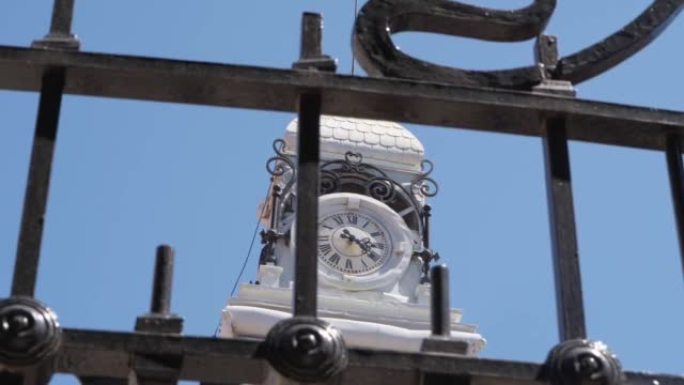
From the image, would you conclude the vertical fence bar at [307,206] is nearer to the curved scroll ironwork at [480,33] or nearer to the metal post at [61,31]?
the curved scroll ironwork at [480,33]

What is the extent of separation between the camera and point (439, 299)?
237 inches

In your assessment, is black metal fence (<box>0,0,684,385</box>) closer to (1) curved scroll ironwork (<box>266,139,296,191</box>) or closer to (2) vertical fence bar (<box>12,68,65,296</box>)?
(2) vertical fence bar (<box>12,68,65,296</box>)

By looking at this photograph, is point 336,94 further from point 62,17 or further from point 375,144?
point 375,144

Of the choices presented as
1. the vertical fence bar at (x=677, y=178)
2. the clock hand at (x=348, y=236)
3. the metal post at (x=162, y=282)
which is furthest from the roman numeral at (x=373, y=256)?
the metal post at (x=162, y=282)

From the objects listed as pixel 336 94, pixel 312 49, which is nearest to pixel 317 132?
pixel 336 94

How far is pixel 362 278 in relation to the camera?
30156 mm

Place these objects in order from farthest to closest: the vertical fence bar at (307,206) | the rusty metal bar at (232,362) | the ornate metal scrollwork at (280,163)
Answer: the ornate metal scrollwork at (280,163) → the vertical fence bar at (307,206) → the rusty metal bar at (232,362)

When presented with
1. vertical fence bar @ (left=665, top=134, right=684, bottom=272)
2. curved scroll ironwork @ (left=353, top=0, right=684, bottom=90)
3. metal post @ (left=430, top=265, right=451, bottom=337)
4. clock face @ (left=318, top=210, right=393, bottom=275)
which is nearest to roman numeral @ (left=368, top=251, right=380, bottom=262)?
clock face @ (left=318, top=210, right=393, bottom=275)

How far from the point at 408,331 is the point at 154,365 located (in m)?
23.5

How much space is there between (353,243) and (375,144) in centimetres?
305

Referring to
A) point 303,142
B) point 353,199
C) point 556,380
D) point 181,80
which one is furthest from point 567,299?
point 353,199

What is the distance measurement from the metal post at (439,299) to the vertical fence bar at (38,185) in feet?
4.62

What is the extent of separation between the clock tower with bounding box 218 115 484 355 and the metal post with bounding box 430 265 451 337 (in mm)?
21715

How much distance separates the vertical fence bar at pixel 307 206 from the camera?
19.6 feet
